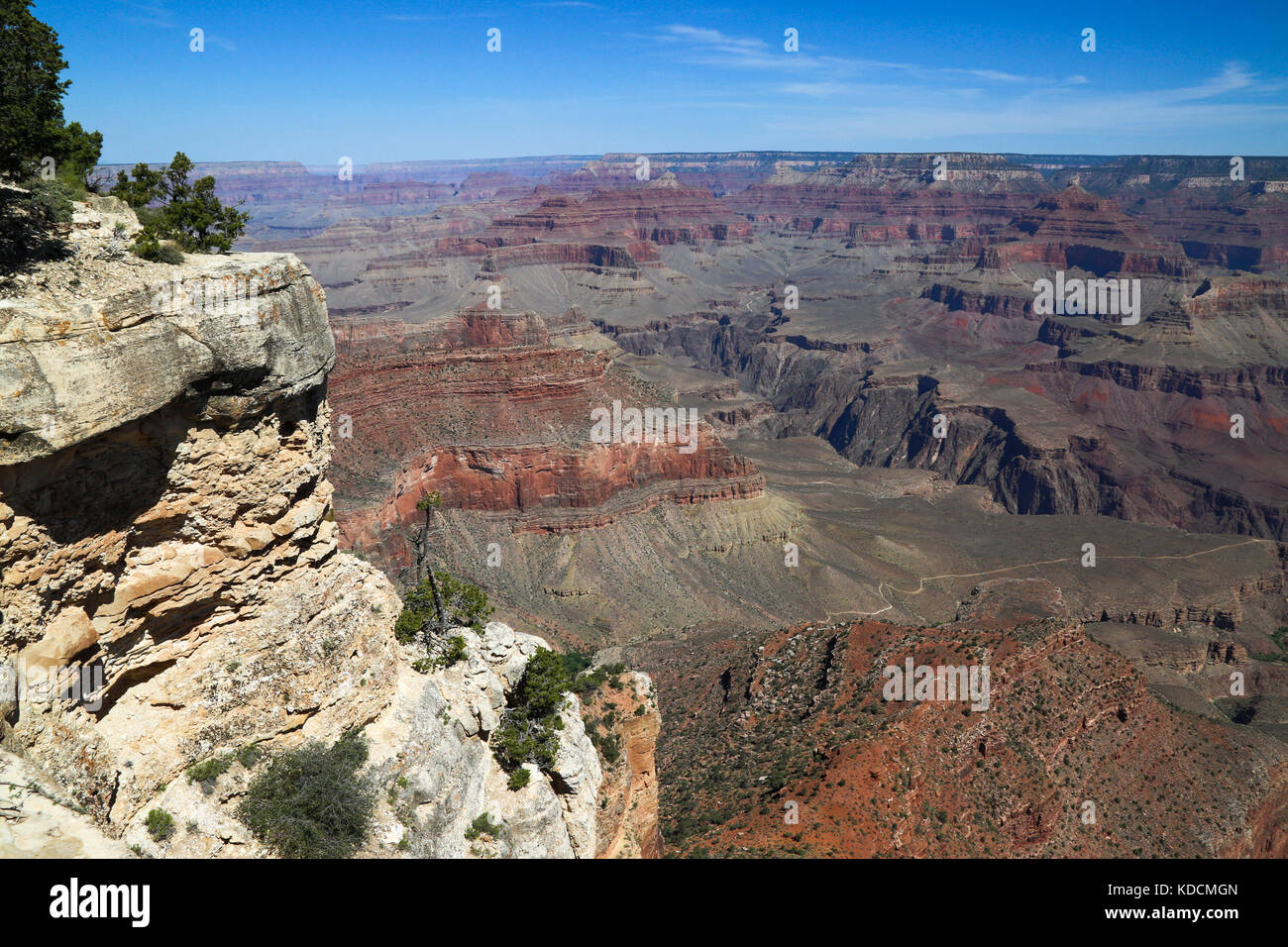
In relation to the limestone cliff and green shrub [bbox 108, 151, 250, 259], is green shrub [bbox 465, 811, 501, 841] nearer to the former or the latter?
the limestone cliff

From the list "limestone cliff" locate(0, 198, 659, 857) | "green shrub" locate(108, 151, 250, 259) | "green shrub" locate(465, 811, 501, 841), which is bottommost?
"green shrub" locate(465, 811, 501, 841)

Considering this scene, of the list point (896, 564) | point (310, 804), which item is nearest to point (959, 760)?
point (310, 804)

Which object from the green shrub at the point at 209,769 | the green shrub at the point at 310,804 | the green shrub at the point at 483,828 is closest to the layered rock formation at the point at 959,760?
the green shrub at the point at 483,828

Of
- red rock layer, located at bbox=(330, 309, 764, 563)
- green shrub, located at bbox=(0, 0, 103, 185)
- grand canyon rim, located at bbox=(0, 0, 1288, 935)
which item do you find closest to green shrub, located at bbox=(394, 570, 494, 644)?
grand canyon rim, located at bbox=(0, 0, 1288, 935)

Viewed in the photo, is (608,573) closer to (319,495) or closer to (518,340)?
(319,495)

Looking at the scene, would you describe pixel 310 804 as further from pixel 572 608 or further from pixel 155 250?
pixel 572 608
